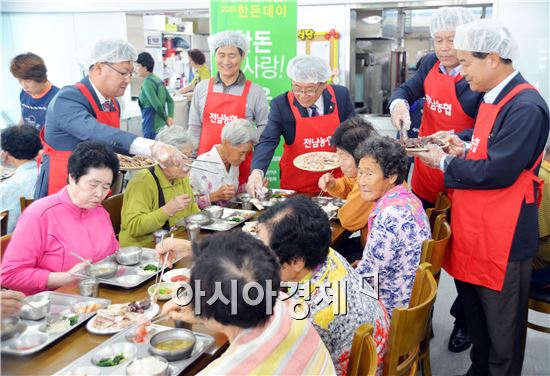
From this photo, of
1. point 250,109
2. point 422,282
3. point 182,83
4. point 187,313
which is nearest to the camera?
point 187,313

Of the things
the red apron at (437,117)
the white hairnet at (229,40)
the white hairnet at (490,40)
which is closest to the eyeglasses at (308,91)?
the white hairnet at (229,40)

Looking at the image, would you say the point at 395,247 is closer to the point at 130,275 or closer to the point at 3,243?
the point at 130,275

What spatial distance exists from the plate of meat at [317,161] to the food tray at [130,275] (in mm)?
1342

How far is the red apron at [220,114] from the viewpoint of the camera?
151 inches

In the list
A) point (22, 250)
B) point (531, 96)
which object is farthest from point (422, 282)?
point (22, 250)

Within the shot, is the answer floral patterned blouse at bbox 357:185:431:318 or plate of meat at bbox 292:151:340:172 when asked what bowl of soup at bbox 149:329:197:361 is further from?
plate of meat at bbox 292:151:340:172

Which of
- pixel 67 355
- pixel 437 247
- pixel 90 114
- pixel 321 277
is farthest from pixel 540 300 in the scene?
pixel 90 114

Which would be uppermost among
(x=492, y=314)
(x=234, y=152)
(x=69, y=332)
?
(x=234, y=152)

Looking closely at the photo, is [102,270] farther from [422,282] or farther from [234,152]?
[234,152]

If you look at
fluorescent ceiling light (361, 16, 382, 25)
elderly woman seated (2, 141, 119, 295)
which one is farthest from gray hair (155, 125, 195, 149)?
fluorescent ceiling light (361, 16, 382, 25)

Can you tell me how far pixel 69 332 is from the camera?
1621mm

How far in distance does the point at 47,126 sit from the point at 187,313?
1.85 meters

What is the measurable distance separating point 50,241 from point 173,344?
899 mm

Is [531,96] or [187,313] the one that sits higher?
[531,96]
